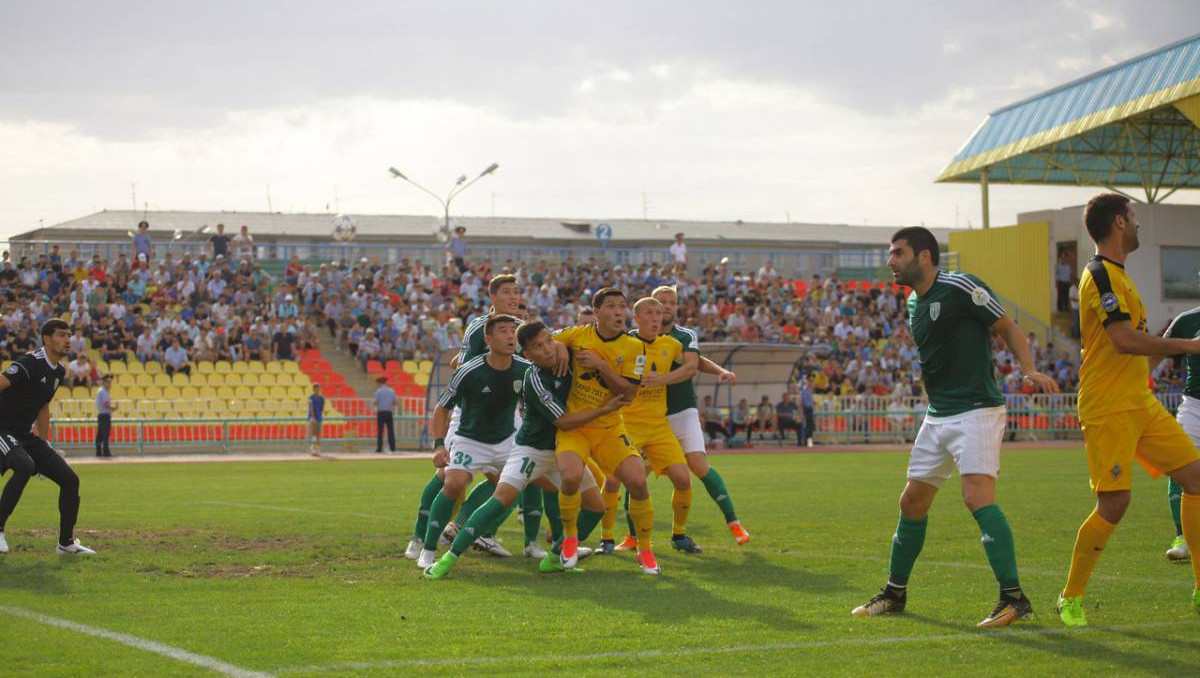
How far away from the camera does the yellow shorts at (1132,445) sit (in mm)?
7465

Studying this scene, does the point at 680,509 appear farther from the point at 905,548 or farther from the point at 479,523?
the point at 905,548

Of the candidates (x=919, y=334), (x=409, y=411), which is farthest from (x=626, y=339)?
(x=409, y=411)

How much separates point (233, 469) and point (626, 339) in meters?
18.0

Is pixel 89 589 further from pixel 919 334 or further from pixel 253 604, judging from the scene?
pixel 919 334

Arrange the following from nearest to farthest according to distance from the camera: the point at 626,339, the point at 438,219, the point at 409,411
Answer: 1. the point at 626,339
2. the point at 409,411
3. the point at 438,219

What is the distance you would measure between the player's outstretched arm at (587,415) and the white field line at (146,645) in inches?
147

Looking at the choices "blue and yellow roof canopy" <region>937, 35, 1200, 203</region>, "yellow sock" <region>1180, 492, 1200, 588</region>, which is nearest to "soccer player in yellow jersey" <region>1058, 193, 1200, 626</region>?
"yellow sock" <region>1180, 492, 1200, 588</region>

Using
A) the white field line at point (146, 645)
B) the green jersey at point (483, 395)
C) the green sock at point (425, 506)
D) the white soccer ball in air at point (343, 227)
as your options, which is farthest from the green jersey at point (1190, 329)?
the white soccer ball in air at point (343, 227)

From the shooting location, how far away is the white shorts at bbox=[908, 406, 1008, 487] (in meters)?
7.49

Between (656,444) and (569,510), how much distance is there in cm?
127

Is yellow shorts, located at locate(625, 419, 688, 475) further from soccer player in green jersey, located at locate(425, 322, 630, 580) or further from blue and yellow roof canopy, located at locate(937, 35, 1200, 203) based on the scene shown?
blue and yellow roof canopy, located at locate(937, 35, 1200, 203)

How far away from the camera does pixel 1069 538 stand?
38.8 feet

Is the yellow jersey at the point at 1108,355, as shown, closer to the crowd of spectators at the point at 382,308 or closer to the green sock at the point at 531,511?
the green sock at the point at 531,511

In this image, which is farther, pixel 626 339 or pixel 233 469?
pixel 233 469
